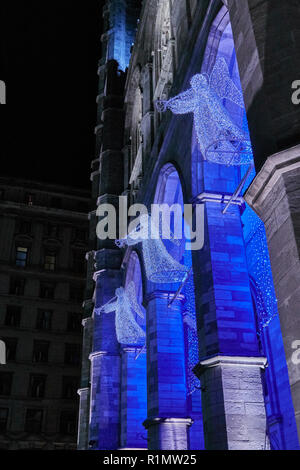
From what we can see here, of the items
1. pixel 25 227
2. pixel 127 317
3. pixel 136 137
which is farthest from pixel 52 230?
pixel 127 317

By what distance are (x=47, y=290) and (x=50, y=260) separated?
2.99 m

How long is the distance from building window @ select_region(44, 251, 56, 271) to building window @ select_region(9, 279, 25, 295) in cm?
256

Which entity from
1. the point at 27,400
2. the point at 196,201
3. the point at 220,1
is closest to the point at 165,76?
the point at 220,1

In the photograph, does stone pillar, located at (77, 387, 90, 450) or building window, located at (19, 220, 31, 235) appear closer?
stone pillar, located at (77, 387, 90, 450)

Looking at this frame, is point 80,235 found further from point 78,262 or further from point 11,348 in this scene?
point 11,348

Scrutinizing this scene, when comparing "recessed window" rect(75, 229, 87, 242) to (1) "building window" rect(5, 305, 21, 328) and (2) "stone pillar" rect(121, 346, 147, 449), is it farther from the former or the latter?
(2) "stone pillar" rect(121, 346, 147, 449)

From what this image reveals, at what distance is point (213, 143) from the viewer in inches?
445

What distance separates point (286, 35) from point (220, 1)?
591 cm

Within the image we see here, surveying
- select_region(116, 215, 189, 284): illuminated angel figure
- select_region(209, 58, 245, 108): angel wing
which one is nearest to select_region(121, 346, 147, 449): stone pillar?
select_region(116, 215, 189, 284): illuminated angel figure

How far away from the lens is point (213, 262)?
483 inches

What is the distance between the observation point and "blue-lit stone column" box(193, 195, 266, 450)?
10484 mm

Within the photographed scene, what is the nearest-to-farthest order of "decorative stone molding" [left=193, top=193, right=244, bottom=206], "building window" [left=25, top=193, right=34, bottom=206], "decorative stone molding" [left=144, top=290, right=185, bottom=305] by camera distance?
"decorative stone molding" [left=193, top=193, right=244, bottom=206] < "decorative stone molding" [left=144, top=290, right=185, bottom=305] < "building window" [left=25, top=193, right=34, bottom=206]

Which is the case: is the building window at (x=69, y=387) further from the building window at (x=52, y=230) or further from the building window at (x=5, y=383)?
the building window at (x=52, y=230)

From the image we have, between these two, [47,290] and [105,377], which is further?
[47,290]
